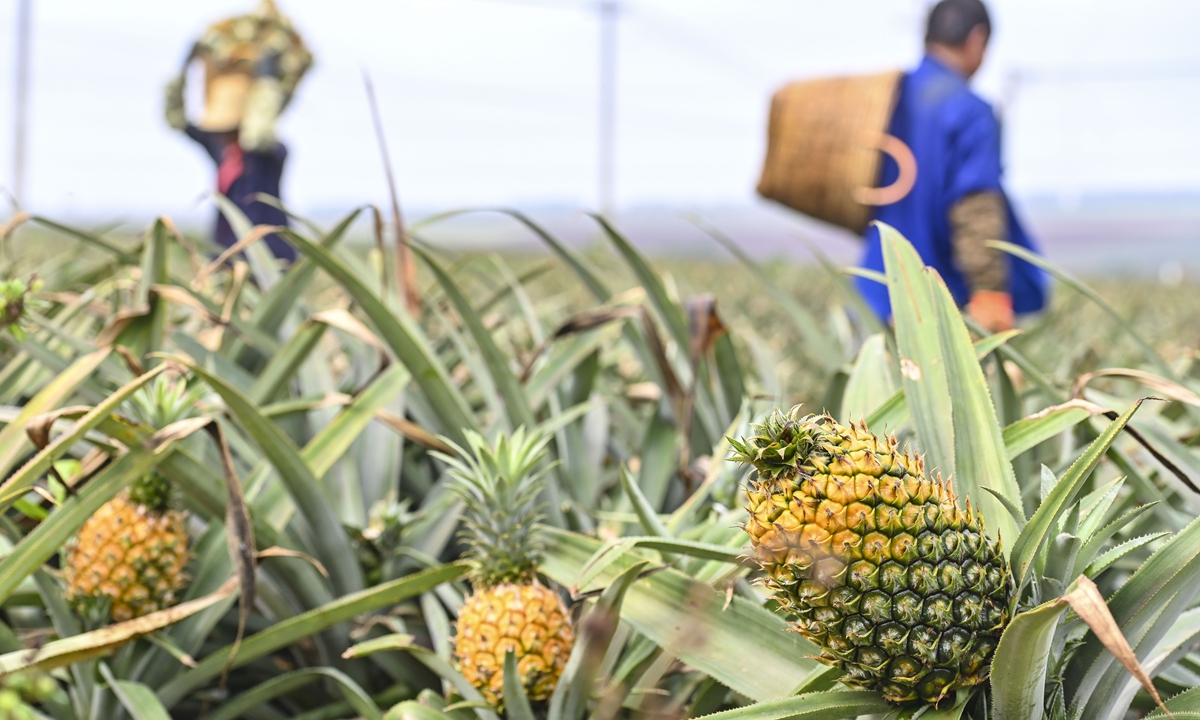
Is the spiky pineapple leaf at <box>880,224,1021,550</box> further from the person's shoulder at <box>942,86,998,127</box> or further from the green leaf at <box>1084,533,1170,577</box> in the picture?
the person's shoulder at <box>942,86,998,127</box>

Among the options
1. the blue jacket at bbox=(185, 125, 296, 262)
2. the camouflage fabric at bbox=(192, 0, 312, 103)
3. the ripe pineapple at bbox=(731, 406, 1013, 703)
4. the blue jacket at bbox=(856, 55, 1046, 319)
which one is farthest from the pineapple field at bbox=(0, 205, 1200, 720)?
the camouflage fabric at bbox=(192, 0, 312, 103)

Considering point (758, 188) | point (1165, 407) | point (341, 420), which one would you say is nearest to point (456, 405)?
point (341, 420)

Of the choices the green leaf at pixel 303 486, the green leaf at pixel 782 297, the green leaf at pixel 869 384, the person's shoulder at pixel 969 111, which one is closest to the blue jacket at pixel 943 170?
the person's shoulder at pixel 969 111

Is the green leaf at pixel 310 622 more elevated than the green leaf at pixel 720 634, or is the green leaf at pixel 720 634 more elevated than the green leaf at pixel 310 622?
the green leaf at pixel 720 634

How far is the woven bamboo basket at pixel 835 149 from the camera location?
11.6 feet

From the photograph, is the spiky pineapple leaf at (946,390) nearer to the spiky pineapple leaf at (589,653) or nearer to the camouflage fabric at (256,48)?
the spiky pineapple leaf at (589,653)

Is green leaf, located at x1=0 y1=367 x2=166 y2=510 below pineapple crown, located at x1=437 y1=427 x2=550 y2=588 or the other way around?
the other way around

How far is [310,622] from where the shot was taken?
49.6 inches

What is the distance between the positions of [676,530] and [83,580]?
78 centimetres

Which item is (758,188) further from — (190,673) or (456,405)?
(190,673)

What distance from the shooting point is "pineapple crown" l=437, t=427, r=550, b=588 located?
116 cm

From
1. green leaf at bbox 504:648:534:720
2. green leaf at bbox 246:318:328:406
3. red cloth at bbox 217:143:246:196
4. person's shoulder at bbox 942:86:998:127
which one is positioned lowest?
green leaf at bbox 504:648:534:720

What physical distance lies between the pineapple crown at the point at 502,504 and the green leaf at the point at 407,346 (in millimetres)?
159

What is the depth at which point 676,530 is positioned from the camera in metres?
1.38
